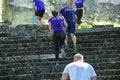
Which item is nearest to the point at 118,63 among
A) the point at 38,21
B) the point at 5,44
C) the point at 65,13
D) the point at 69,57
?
the point at 69,57

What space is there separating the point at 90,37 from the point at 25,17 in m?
11.5

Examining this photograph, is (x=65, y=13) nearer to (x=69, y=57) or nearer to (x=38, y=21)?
(x=69, y=57)

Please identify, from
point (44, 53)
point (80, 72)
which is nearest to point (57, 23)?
point (44, 53)

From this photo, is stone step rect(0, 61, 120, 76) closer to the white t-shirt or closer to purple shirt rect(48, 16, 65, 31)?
purple shirt rect(48, 16, 65, 31)

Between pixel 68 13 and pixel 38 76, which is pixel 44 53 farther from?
pixel 38 76

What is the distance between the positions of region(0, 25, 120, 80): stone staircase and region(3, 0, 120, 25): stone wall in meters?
8.32

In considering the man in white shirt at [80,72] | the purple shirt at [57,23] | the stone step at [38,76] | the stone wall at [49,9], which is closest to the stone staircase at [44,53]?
the stone step at [38,76]

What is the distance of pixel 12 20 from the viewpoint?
2744 centimetres

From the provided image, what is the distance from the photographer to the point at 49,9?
29312mm

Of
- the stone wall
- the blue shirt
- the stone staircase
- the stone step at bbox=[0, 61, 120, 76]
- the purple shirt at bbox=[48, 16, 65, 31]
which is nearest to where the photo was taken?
the stone staircase

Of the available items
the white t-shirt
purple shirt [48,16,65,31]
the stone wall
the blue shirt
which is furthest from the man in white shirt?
the stone wall

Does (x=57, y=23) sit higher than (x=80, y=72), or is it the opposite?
(x=57, y=23)

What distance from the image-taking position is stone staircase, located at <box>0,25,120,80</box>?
1391 centimetres

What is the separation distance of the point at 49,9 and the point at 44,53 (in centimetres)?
1336
